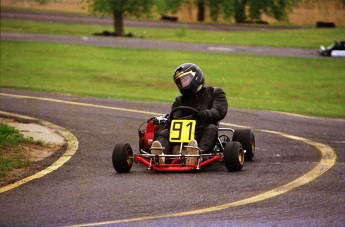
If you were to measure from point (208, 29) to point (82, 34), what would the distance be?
25.2 feet

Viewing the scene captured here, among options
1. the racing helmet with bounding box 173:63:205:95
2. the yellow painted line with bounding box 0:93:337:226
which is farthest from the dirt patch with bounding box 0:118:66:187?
the yellow painted line with bounding box 0:93:337:226

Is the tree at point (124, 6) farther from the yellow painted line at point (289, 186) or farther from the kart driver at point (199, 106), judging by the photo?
the kart driver at point (199, 106)

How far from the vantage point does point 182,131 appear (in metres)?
12.5

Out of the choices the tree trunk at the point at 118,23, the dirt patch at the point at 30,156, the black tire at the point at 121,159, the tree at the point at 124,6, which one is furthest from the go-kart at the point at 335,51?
the black tire at the point at 121,159

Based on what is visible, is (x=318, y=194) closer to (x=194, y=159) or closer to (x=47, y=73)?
(x=194, y=159)

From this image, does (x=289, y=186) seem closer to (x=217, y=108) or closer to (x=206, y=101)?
(x=217, y=108)

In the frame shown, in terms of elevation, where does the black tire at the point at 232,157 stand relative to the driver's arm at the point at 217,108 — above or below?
below

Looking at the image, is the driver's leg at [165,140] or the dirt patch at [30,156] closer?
the dirt patch at [30,156]

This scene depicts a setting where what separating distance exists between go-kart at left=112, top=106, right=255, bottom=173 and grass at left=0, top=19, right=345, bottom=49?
2903 cm

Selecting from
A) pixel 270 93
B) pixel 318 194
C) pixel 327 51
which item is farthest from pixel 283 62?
pixel 318 194

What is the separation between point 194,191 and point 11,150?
4.64 meters

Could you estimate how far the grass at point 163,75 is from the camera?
26375mm

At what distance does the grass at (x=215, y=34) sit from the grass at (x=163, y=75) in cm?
590

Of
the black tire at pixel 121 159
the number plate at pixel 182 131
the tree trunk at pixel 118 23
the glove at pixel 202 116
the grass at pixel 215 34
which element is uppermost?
the glove at pixel 202 116
